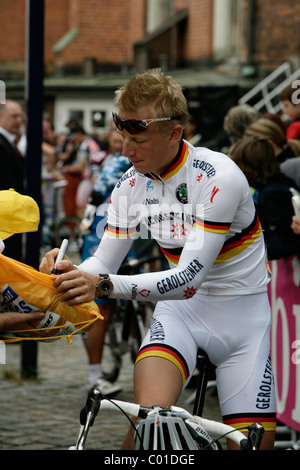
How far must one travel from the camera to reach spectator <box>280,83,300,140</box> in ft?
25.2

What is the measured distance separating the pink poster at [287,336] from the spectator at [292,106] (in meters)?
1.86

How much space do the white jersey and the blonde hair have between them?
25 cm

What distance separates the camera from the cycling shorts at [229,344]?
147 inches

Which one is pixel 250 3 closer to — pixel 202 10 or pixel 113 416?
pixel 202 10

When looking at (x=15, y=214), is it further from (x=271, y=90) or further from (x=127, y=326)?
(x=271, y=90)

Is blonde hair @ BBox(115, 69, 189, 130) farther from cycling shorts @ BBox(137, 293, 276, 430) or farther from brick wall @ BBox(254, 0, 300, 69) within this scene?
brick wall @ BBox(254, 0, 300, 69)

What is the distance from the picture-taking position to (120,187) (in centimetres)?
401

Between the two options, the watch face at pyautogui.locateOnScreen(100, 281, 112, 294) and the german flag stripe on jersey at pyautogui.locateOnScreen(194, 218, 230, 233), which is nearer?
the watch face at pyautogui.locateOnScreen(100, 281, 112, 294)

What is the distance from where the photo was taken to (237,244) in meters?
3.85

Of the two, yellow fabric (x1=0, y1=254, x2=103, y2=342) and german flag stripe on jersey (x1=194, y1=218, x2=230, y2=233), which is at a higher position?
german flag stripe on jersey (x1=194, y1=218, x2=230, y2=233)

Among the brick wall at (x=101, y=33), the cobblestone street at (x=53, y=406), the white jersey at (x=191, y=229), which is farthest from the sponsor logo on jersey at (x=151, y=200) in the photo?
the brick wall at (x=101, y=33)

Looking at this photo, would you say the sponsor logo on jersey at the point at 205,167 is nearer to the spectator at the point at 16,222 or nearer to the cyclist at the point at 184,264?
the cyclist at the point at 184,264

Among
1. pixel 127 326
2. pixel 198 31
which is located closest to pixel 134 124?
pixel 127 326

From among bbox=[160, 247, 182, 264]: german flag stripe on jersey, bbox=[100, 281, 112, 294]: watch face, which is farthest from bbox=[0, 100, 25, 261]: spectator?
bbox=[100, 281, 112, 294]: watch face
